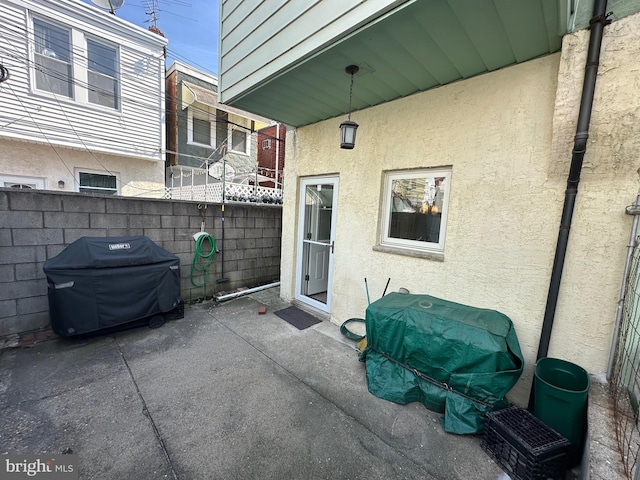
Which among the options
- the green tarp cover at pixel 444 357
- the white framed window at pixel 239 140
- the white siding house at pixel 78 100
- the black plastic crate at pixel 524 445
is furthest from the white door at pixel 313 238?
the white framed window at pixel 239 140

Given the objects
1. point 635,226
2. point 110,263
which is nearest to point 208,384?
point 110,263

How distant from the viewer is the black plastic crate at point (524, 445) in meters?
1.60

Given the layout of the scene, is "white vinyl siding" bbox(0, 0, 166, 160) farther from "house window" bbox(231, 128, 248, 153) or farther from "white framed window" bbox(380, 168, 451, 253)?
"white framed window" bbox(380, 168, 451, 253)

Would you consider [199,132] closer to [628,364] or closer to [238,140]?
[238,140]

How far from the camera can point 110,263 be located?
3070mm

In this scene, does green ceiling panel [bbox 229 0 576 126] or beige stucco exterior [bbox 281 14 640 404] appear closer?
green ceiling panel [bbox 229 0 576 126]

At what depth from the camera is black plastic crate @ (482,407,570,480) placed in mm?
1602

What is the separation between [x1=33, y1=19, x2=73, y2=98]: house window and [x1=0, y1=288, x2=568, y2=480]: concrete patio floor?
5634mm

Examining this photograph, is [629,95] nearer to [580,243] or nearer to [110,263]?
[580,243]

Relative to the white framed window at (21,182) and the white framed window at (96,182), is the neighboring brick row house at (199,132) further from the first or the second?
the white framed window at (21,182)

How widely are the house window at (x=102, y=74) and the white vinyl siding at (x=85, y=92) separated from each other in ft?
0.12

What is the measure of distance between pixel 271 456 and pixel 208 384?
1011 millimetres

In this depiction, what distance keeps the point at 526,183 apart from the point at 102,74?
334 inches

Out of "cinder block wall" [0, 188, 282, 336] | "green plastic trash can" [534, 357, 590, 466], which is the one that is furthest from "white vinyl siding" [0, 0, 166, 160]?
"green plastic trash can" [534, 357, 590, 466]
